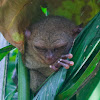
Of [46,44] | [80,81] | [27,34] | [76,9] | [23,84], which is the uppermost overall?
[76,9]

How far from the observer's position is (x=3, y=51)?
214cm

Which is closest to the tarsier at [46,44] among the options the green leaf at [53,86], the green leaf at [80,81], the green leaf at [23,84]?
the green leaf at [23,84]

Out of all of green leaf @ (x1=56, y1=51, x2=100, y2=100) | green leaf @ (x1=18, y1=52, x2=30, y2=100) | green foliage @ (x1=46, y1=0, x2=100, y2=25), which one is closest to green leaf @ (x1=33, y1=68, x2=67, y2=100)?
green leaf @ (x1=56, y1=51, x2=100, y2=100)

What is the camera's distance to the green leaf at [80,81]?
133cm

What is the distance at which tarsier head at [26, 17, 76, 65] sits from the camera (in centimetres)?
233

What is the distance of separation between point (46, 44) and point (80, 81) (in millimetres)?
1021

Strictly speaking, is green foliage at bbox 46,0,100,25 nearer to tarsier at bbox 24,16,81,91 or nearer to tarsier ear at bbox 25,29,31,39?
tarsier at bbox 24,16,81,91

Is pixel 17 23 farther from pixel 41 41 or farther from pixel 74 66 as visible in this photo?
pixel 74 66

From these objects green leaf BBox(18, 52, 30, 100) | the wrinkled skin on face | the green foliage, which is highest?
the green foliage

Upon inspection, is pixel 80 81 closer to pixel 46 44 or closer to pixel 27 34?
pixel 46 44

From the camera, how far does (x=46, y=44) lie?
235cm

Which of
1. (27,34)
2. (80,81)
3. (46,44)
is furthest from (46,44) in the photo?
(80,81)

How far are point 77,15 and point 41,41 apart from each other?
1.75 ft

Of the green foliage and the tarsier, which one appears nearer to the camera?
the green foliage
